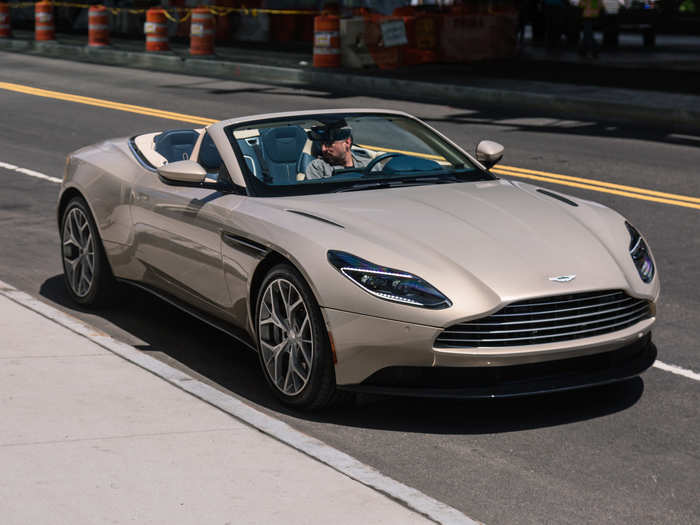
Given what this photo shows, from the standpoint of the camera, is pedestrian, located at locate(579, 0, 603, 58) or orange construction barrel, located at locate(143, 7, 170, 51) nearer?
pedestrian, located at locate(579, 0, 603, 58)

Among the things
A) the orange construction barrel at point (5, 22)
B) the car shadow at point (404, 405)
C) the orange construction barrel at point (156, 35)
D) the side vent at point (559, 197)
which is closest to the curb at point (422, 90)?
the orange construction barrel at point (156, 35)

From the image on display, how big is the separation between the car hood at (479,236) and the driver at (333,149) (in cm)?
48

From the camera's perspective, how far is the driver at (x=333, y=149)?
7.51m

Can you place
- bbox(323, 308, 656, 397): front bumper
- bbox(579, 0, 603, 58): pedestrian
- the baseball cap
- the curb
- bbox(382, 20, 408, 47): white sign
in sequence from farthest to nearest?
bbox(579, 0, 603, 58): pedestrian
bbox(382, 20, 408, 47): white sign
the curb
the baseball cap
bbox(323, 308, 656, 397): front bumper

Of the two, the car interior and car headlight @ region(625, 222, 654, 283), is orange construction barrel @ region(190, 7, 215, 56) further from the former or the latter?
car headlight @ region(625, 222, 654, 283)

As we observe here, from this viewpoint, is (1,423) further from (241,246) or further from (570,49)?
(570,49)

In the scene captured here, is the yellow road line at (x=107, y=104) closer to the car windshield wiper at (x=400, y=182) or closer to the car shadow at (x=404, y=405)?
the car shadow at (x=404, y=405)

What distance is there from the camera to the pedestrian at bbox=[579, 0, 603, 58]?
2997 centimetres

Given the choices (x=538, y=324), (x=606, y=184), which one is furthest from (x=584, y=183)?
(x=538, y=324)

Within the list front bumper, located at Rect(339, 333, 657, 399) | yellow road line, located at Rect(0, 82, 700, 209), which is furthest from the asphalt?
front bumper, located at Rect(339, 333, 657, 399)

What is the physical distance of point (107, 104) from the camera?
21734mm

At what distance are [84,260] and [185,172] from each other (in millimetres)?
1699

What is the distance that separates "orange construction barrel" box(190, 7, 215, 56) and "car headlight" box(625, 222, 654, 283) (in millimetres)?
24862

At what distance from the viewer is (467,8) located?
97.9ft
